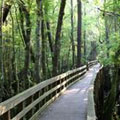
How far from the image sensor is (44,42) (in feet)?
75.4

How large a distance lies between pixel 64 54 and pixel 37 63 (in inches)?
1386

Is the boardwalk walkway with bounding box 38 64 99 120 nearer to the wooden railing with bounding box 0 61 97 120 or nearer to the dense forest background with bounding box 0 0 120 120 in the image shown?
the wooden railing with bounding box 0 61 97 120

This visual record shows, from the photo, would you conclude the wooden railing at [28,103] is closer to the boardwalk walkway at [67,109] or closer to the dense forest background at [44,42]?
the boardwalk walkway at [67,109]

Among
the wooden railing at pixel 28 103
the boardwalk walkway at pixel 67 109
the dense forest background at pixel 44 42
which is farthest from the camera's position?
the dense forest background at pixel 44 42

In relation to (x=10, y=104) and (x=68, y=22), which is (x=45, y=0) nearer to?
(x=10, y=104)

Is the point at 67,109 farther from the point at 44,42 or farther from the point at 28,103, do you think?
the point at 44,42

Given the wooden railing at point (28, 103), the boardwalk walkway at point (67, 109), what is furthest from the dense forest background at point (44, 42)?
the wooden railing at point (28, 103)

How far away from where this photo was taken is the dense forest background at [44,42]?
15.1 metres

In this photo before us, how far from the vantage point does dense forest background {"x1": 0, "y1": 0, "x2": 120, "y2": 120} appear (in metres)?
15.1

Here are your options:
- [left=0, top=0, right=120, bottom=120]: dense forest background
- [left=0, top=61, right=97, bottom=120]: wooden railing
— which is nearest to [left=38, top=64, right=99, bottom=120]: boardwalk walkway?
[left=0, top=61, right=97, bottom=120]: wooden railing

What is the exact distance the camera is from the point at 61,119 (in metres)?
9.16

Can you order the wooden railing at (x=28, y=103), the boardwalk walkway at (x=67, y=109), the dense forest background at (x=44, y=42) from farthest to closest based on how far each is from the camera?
the dense forest background at (x=44, y=42), the boardwalk walkway at (x=67, y=109), the wooden railing at (x=28, y=103)

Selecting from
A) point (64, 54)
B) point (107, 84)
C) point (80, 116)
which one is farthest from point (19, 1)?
point (64, 54)

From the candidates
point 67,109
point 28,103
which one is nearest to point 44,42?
point 67,109
